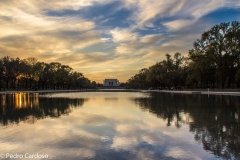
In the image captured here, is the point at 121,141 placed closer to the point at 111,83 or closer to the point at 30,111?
the point at 30,111

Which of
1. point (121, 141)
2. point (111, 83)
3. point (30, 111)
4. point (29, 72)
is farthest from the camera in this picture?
point (111, 83)

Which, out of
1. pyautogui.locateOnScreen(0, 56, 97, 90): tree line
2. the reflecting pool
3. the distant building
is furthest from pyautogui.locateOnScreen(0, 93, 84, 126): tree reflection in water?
the distant building

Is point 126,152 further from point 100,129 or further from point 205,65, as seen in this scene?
point 205,65

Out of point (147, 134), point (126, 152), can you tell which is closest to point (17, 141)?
point (126, 152)

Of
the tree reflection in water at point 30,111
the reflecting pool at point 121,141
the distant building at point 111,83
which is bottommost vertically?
the reflecting pool at point 121,141

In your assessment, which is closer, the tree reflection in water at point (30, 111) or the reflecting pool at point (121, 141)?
the reflecting pool at point (121, 141)

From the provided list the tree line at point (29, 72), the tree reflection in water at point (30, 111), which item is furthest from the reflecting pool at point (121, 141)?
the tree line at point (29, 72)

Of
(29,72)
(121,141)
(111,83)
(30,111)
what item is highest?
(29,72)

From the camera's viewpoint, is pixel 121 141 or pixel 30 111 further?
pixel 30 111

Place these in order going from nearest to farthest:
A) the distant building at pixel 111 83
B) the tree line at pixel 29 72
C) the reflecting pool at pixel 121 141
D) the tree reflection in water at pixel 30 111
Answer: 1. the reflecting pool at pixel 121 141
2. the tree reflection in water at pixel 30 111
3. the tree line at pixel 29 72
4. the distant building at pixel 111 83

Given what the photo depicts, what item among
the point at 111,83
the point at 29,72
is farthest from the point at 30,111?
the point at 111,83

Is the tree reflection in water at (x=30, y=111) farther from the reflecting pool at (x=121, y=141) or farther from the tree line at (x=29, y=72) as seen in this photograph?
the tree line at (x=29, y=72)

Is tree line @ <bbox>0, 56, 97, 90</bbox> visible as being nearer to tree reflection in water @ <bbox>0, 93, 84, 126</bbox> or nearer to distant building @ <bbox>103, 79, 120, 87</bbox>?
tree reflection in water @ <bbox>0, 93, 84, 126</bbox>

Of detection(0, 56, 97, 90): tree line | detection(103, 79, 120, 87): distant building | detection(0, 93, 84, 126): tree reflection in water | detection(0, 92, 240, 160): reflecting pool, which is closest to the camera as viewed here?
detection(0, 92, 240, 160): reflecting pool
